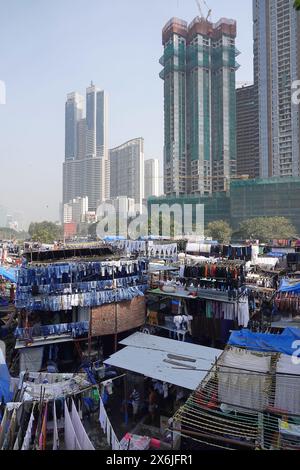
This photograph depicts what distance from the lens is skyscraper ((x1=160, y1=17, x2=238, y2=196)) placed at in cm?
8906

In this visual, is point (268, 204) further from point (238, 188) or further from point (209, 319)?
point (209, 319)

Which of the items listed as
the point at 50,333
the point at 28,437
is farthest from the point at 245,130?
the point at 28,437

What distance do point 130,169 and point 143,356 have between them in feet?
376

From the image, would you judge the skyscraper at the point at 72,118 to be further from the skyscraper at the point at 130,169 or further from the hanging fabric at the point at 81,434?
the hanging fabric at the point at 81,434

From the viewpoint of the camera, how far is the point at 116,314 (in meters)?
12.9

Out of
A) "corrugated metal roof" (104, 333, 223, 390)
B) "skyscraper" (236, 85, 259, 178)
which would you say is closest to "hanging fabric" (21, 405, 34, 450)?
"corrugated metal roof" (104, 333, 223, 390)

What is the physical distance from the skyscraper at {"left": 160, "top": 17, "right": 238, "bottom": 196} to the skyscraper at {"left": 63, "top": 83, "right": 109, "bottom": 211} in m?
47.8

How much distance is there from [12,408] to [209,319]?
304 inches

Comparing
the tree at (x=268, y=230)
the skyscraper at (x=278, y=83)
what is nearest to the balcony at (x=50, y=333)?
the tree at (x=268, y=230)

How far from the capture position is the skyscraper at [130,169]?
388 ft

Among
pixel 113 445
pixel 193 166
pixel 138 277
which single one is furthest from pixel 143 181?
pixel 113 445

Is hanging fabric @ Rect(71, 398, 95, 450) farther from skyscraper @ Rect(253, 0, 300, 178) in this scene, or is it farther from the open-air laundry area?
skyscraper @ Rect(253, 0, 300, 178)

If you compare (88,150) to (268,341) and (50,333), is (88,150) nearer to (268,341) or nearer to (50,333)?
(50,333)

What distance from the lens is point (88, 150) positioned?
5920 inches
